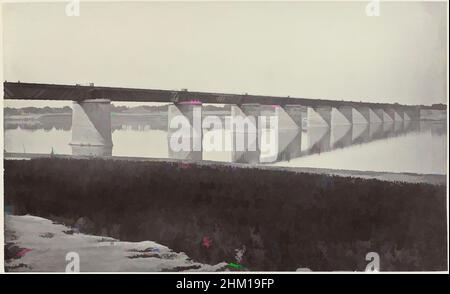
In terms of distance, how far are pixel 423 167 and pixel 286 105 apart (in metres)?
2.08

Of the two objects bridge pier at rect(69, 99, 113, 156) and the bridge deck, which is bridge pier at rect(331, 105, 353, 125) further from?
bridge pier at rect(69, 99, 113, 156)

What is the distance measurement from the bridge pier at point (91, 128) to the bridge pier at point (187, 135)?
0.96 m

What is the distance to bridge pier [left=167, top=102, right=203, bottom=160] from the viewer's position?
20.1 ft

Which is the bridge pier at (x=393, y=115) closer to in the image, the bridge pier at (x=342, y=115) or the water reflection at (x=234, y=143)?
the water reflection at (x=234, y=143)

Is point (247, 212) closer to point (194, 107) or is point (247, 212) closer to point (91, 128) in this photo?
point (194, 107)

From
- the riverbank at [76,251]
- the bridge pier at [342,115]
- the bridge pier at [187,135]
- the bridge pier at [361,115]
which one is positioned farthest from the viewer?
the bridge pier at [342,115]

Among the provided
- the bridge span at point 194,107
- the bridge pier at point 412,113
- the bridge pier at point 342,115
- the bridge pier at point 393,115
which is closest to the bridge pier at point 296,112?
the bridge span at point 194,107

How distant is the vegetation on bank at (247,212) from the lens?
5902 millimetres

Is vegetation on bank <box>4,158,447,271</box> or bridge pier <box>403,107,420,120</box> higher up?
bridge pier <box>403,107,420,120</box>

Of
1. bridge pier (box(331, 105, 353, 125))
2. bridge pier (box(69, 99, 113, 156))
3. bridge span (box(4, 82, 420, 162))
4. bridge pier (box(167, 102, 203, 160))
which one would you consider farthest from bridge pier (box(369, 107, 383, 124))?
bridge pier (box(69, 99, 113, 156))

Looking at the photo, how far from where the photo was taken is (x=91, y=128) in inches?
235

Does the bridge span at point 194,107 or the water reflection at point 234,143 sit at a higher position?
the bridge span at point 194,107

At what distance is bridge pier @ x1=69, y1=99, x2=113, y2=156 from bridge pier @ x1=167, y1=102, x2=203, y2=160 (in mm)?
963

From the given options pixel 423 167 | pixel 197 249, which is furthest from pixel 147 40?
pixel 423 167
